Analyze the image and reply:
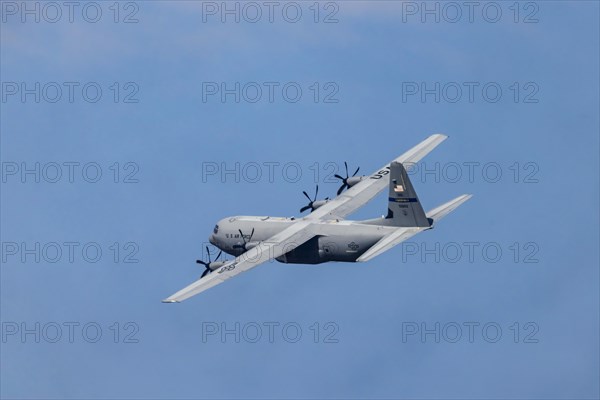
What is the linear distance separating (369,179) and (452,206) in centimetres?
1319

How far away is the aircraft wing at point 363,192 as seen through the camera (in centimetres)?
12394

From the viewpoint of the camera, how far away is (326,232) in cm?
11838

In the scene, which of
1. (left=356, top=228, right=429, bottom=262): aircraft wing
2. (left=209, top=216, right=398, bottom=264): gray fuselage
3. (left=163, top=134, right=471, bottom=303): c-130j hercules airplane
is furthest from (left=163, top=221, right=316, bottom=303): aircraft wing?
(left=356, top=228, right=429, bottom=262): aircraft wing

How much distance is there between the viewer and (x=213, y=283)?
109625mm

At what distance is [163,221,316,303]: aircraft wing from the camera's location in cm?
10838

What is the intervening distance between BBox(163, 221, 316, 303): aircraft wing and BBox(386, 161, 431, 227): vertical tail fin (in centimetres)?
731

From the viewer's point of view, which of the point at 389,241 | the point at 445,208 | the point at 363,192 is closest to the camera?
the point at 389,241

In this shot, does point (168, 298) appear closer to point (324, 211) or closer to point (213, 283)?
point (213, 283)

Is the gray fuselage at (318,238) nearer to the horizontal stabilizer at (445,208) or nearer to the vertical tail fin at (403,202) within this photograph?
the vertical tail fin at (403,202)

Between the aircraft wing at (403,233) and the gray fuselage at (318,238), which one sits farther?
the gray fuselage at (318,238)

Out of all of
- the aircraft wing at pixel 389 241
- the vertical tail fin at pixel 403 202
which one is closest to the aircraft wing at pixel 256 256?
the aircraft wing at pixel 389 241

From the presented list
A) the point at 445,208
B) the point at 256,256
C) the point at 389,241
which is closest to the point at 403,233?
the point at 389,241

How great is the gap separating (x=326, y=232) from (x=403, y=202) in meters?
7.10

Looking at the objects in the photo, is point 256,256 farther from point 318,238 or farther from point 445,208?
point 445,208
